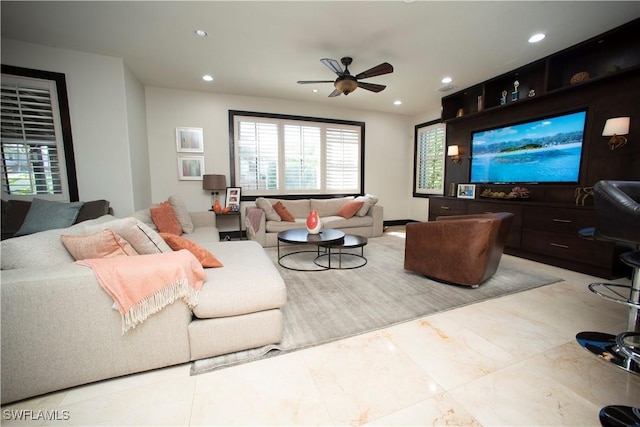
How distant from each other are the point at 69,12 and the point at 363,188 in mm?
5150

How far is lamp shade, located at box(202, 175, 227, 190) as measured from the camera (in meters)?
4.51

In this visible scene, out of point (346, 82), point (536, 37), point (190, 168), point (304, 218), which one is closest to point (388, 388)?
point (346, 82)

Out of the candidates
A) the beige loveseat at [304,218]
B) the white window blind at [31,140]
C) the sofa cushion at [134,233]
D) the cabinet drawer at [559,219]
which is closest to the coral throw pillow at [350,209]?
the beige loveseat at [304,218]

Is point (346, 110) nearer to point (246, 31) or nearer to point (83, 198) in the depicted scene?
point (246, 31)

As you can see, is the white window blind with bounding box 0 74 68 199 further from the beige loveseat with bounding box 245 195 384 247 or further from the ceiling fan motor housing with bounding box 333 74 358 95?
the ceiling fan motor housing with bounding box 333 74 358 95

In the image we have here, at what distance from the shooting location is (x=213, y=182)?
4520mm

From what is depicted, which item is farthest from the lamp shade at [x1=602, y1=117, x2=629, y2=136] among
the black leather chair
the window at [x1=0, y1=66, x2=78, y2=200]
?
the window at [x1=0, y1=66, x2=78, y2=200]

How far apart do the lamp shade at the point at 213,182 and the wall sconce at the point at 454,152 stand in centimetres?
435

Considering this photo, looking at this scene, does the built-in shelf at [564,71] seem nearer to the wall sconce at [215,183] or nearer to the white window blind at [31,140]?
the wall sconce at [215,183]

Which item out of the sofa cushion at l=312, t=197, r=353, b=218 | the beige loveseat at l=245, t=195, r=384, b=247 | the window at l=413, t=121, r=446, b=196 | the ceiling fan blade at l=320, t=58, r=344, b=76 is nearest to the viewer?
the ceiling fan blade at l=320, t=58, r=344, b=76

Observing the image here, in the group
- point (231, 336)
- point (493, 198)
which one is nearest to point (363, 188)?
point (493, 198)

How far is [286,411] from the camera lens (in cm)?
122

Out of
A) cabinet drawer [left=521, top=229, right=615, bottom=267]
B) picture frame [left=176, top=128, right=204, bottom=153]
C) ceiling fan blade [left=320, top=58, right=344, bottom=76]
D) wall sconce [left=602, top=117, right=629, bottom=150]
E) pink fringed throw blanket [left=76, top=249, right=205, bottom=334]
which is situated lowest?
cabinet drawer [left=521, top=229, right=615, bottom=267]

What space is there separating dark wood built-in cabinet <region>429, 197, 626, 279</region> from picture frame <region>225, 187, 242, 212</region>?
4.20m
